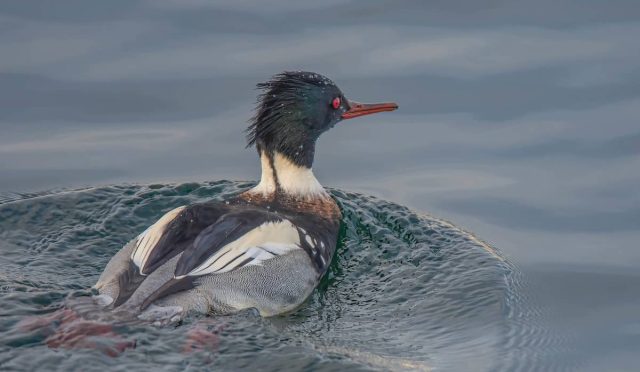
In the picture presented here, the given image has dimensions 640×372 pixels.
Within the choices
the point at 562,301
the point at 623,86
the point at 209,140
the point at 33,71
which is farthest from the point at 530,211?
the point at 33,71

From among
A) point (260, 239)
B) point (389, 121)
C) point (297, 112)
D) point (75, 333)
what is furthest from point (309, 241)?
point (389, 121)

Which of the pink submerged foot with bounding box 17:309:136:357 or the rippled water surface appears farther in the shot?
the rippled water surface

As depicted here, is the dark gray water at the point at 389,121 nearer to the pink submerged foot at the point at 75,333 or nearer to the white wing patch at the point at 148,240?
the white wing patch at the point at 148,240

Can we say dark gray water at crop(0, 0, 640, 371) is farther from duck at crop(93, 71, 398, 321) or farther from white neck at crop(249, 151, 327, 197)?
white neck at crop(249, 151, 327, 197)

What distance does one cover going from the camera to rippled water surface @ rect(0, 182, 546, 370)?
30.1 feet

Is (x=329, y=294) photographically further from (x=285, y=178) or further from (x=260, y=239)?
(x=285, y=178)

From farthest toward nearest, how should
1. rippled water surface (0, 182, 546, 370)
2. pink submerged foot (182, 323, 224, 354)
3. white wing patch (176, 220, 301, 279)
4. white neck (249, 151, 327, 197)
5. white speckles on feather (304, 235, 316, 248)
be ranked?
white neck (249, 151, 327, 197) → white speckles on feather (304, 235, 316, 248) → white wing patch (176, 220, 301, 279) → pink submerged foot (182, 323, 224, 354) → rippled water surface (0, 182, 546, 370)

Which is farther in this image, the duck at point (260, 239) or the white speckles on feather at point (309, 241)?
the white speckles on feather at point (309, 241)

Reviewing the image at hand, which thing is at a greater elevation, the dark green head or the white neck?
the dark green head

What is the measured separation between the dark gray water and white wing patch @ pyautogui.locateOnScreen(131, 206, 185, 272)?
525 mm

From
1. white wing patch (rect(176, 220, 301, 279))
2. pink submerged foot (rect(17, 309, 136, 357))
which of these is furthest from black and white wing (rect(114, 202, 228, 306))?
pink submerged foot (rect(17, 309, 136, 357))

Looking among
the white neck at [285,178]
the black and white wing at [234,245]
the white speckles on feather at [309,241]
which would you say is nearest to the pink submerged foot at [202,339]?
the black and white wing at [234,245]

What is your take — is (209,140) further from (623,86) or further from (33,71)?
(623,86)

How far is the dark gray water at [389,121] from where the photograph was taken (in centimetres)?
1122
